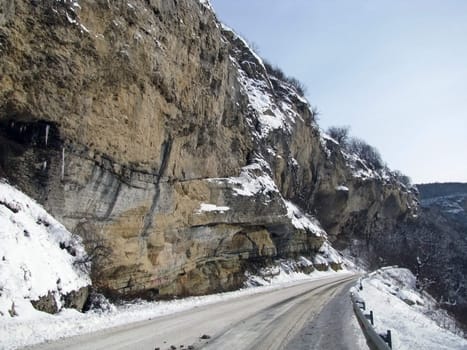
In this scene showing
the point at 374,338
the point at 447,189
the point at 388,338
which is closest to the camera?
the point at 388,338

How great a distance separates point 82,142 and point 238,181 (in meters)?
14.5

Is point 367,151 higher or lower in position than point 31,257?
higher

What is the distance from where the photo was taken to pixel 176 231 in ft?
74.7

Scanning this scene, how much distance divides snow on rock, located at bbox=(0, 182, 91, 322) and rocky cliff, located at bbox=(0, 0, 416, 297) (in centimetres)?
111

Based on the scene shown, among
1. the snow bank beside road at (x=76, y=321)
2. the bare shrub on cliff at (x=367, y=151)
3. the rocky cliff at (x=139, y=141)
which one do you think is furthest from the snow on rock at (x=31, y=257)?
the bare shrub on cliff at (x=367, y=151)

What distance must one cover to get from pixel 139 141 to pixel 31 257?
821 centimetres

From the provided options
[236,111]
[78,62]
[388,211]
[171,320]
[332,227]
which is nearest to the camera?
[171,320]

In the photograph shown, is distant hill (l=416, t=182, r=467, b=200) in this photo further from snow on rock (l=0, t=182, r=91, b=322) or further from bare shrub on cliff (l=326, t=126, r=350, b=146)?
snow on rock (l=0, t=182, r=91, b=322)

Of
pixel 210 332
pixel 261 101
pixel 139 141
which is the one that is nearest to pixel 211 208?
pixel 139 141

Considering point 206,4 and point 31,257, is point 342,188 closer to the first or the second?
point 206,4

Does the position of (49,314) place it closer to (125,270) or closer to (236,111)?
(125,270)

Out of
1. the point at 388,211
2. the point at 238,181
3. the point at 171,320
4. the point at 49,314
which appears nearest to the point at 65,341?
the point at 49,314

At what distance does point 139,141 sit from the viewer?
64.3ft

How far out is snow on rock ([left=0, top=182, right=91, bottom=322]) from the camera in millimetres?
11195
